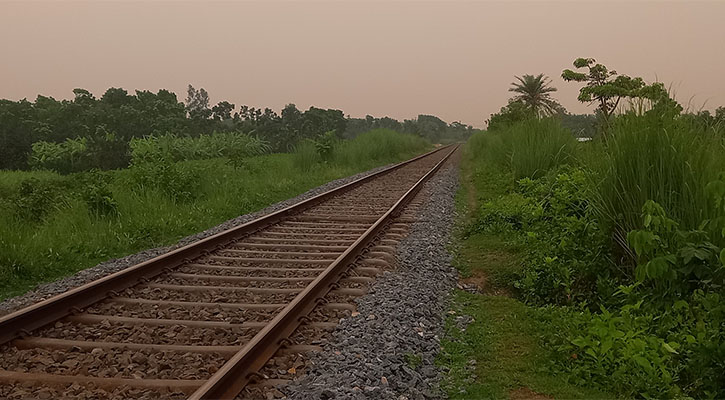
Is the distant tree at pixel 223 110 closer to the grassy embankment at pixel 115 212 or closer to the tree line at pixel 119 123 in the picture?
Result: the tree line at pixel 119 123

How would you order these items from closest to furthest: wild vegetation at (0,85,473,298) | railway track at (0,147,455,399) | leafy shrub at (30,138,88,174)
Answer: railway track at (0,147,455,399) → wild vegetation at (0,85,473,298) → leafy shrub at (30,138,88,174)

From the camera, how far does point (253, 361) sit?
→ 3.58 metres

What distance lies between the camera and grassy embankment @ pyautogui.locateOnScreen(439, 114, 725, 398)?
357 cm

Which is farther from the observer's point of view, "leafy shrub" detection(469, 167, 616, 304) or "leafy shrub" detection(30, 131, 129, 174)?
"leafy shrub" detection(30, 131, 129, 174)

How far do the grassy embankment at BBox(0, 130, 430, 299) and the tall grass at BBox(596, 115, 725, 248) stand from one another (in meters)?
6.09

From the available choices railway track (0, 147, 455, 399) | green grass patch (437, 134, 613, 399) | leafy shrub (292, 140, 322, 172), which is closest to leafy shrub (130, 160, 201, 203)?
railway track (0, 147, 455, 399)

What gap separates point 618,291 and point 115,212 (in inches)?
312

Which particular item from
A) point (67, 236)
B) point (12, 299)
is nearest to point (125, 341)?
point (12, 299)

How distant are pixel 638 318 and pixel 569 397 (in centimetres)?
105

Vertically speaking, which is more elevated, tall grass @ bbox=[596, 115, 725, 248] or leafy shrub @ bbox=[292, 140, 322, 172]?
tall grass @ bbox=[596, 115, 725, 248]

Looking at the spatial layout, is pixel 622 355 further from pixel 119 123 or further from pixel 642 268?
pixel 119 123

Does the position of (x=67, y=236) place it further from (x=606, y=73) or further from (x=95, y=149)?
(x=606, y=73)

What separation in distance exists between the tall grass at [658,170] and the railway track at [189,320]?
263 cm

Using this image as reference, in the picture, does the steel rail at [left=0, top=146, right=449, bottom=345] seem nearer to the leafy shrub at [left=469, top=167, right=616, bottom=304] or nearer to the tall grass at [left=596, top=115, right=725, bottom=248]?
the leafy shrub at [left=469, top=167, right=616, bottom=304]
